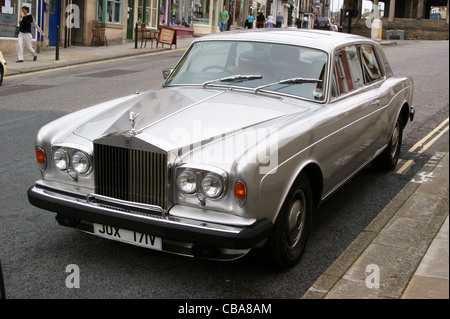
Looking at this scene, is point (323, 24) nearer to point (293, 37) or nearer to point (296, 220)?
point (293, 37)

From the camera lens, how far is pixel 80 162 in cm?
408

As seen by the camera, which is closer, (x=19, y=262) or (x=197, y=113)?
(x=19, y=262)

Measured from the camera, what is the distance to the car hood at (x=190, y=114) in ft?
13.1

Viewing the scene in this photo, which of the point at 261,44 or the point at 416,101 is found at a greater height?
the point at 261,44

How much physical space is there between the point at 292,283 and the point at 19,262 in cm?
204

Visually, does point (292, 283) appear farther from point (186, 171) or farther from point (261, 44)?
point (261, 44)

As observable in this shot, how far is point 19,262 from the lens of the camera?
4.14m

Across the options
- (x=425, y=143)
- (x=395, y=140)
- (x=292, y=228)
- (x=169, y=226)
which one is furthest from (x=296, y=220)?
(x=425, y=143)

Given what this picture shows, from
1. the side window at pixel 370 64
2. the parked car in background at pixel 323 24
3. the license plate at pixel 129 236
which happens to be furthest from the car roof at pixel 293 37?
the parked car in background at pixel 323 24

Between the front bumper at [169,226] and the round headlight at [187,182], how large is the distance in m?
0.19

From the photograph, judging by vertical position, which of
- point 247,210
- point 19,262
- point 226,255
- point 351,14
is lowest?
point 19,262

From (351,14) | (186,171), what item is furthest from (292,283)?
(351,14)

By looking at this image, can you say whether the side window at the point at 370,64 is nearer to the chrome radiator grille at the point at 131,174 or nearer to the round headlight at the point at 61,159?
the chrome radiator grille at the point at 131,174

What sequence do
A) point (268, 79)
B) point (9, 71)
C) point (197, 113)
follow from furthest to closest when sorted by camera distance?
point (9, 71) < point (268, 79) < point (197, 113)
